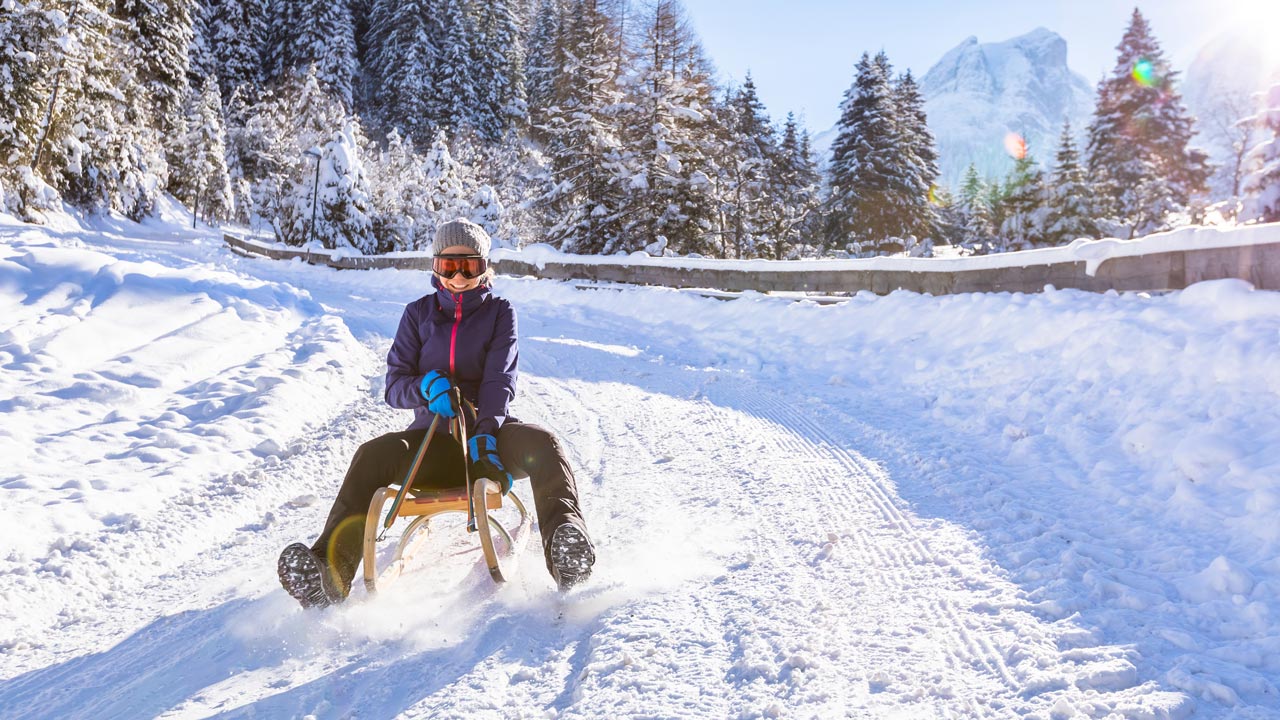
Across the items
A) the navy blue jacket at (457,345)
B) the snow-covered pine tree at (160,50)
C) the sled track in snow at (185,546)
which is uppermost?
the snow-covered pine tree at (160,50)

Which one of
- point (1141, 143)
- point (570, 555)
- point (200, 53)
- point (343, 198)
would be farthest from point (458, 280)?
point (200, 53)

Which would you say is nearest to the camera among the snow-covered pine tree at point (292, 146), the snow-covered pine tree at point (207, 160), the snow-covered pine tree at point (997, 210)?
the snow-covered pine tree at point (292, 146)

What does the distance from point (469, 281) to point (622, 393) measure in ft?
11.7

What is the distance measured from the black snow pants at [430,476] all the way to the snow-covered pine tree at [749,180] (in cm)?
1926

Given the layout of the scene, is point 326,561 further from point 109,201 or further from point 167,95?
point 167,95

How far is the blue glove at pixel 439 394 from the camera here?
3148 mm

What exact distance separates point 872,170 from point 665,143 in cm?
1644

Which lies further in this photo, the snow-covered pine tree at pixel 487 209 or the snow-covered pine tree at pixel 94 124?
the snow-covered pine tree at pixel 487 209

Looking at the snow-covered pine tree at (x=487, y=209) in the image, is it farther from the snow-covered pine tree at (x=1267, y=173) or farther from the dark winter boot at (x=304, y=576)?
the dark winter boot at (x=304, y=576)

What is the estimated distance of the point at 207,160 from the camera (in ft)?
155

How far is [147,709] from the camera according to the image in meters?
2.35

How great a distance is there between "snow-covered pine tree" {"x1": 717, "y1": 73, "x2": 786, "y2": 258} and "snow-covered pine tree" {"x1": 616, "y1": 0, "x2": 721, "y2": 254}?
137cm

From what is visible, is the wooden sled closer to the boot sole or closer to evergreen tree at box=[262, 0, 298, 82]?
the boot sole

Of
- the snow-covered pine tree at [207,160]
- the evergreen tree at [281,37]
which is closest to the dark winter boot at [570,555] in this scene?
the snow-covered pine tree at [207,160]
